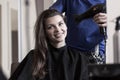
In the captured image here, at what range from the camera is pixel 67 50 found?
134 centimetres

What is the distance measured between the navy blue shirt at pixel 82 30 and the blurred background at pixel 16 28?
15.0 inches

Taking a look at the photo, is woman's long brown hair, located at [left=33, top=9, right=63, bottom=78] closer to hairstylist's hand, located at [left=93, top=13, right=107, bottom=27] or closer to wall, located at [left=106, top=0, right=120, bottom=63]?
hairstylist's hand, located at [left=93, top=13, right=107, bottom=27]

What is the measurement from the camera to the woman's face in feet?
4.18

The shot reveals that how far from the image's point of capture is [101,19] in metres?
1.20

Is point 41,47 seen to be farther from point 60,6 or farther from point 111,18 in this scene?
point 111,18

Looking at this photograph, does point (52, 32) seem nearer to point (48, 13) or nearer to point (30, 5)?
point (48, 13)

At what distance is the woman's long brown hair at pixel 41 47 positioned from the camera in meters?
1.26

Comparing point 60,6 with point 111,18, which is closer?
point 111,18

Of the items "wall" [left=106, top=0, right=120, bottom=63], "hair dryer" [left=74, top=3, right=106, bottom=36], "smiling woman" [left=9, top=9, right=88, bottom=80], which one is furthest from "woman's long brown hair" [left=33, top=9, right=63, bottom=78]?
"wall" [left=106, top=0, right=120, bottom=63]

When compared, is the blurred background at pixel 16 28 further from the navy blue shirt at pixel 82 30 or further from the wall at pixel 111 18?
the wall at pixel 111 18

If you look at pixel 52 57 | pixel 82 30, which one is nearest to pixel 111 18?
pixel 82 30

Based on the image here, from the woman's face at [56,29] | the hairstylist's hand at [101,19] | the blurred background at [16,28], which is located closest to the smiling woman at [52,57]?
the woman's face at [56,29]

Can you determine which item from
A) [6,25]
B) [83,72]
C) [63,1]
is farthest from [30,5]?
[83,72]

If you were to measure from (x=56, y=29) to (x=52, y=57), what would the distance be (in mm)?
147
